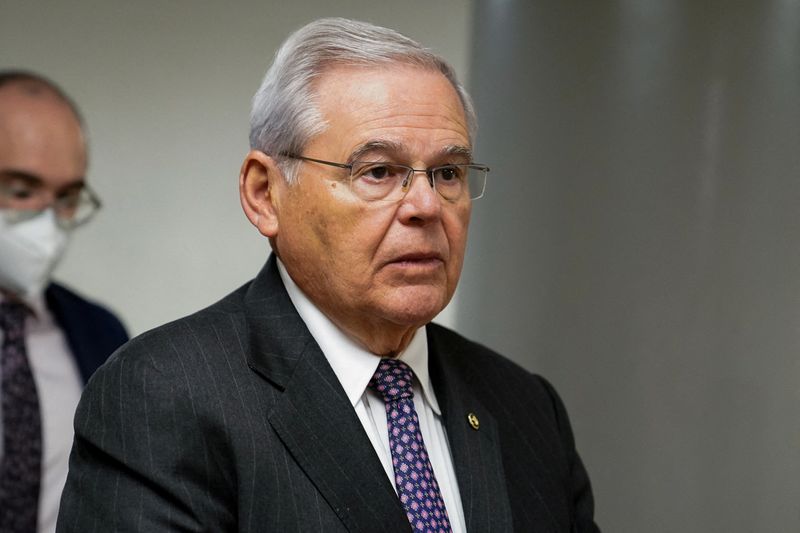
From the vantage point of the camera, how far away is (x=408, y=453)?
1680 mm

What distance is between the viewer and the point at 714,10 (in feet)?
9.48

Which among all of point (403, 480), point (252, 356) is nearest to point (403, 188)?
point (252, 356)

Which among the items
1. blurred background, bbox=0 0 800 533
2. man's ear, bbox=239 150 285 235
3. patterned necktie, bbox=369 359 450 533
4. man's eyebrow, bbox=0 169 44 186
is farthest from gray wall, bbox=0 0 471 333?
patterned necktie, bbox=369 359 450 533

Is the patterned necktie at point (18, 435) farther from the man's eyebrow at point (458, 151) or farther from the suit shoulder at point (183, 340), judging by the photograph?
the man's eyebrow at point (458, 151)

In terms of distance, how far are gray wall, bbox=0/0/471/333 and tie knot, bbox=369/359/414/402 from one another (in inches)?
44.1

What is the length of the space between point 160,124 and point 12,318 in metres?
0.70

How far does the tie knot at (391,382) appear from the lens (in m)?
1.74

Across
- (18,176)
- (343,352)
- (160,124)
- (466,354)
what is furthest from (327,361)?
(160,124)

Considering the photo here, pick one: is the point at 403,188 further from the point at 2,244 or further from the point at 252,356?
the point at 2,244

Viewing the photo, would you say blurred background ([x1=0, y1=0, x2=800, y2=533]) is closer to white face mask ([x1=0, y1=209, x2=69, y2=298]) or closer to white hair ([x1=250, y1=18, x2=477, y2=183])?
white face mask ([x1=0, y1=209, x2=69, y2=298])

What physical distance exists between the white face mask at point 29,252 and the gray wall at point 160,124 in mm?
82

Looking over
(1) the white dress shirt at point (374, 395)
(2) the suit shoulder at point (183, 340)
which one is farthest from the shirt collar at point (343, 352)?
(2) the suit shoulder at point (183, 340)

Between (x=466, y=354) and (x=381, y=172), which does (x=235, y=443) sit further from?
(x=466, y=354)

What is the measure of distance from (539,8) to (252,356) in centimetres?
185
